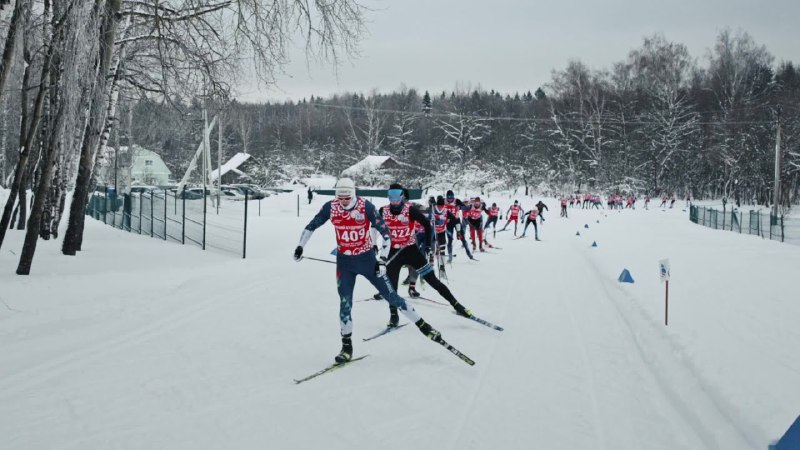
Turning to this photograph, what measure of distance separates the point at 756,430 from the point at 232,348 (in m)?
5.32

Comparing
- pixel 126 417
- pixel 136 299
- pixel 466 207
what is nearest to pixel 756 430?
pixel 126 417

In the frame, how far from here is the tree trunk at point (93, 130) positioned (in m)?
10.4

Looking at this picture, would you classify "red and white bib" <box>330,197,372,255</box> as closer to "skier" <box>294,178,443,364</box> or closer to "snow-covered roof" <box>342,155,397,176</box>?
"skier" <box>294,178,443,364</box>

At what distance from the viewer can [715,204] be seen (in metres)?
54.2

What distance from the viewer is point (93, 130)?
11477mm

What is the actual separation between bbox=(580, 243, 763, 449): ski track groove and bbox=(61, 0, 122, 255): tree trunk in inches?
353

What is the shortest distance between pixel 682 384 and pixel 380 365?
3081mm

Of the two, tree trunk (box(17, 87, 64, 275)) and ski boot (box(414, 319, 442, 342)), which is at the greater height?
tree trunk (box(17, 87, 64, 275))

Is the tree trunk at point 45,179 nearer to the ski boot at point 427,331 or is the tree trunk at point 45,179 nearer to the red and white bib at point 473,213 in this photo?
the ski boot at point 427,331

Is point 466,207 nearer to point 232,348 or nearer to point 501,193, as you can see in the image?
point 232,348

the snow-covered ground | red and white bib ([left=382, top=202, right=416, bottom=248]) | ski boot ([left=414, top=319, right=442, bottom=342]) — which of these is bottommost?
the snow-covered ground

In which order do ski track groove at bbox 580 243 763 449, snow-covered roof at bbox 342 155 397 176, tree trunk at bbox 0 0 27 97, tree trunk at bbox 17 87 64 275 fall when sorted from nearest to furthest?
ski track groove at bbox 580 243 763 449
tree trunk at bbox 0 0 27 97
tree trunk at bbox 17 87 64 275
snow-covered roof at bbox 342 155 397 176

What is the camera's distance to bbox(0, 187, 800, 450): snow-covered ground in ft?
14.7

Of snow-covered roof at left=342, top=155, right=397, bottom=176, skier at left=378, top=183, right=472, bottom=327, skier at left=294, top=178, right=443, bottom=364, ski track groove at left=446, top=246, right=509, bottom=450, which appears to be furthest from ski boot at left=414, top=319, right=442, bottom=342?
snow-covered roof at left=342, top=155, right=397, bottom=176
